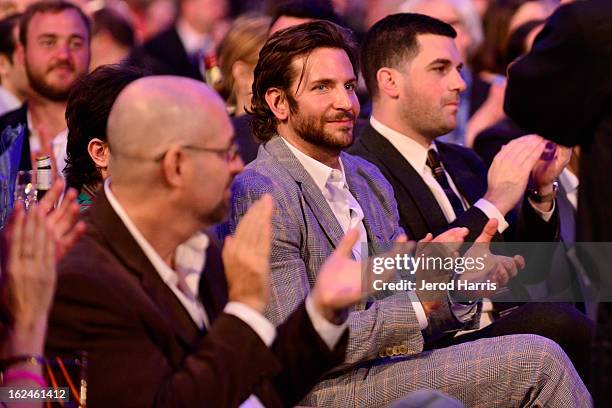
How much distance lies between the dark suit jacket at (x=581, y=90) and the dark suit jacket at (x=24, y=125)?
225 cm

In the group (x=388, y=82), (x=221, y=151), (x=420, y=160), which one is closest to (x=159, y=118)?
(x=221, y=151)

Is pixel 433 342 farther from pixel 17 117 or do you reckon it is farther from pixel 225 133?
pixel 17 117

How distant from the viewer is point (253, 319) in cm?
248

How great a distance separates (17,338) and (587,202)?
58.8 inches

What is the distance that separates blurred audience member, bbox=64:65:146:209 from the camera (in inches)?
139

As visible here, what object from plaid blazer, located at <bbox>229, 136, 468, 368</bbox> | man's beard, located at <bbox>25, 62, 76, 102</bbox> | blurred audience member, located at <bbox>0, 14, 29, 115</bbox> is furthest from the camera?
blurred audience member, located at <bbox>0, 14, 29, 115</bbox>

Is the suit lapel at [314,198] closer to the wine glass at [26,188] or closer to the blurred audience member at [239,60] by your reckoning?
the wine glass at [26,188]

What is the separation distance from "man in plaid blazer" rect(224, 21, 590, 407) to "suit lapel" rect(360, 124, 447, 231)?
474 millimetres

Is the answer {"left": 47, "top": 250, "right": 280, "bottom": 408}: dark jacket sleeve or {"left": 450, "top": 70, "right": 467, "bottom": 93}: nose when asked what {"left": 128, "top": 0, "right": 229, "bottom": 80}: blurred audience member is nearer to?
{"left": 450, "top": 70, "right": 467, "bottom": 93}: nose

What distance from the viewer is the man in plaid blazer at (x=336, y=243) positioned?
336cm

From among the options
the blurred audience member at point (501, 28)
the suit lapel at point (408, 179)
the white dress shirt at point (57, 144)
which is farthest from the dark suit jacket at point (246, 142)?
the blurred audience member at point (501, 28)

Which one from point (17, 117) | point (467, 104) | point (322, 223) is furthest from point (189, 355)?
point (467, 104)

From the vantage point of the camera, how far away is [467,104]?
755 cm

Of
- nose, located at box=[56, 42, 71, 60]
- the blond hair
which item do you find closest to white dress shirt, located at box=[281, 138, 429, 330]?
the blond hair
